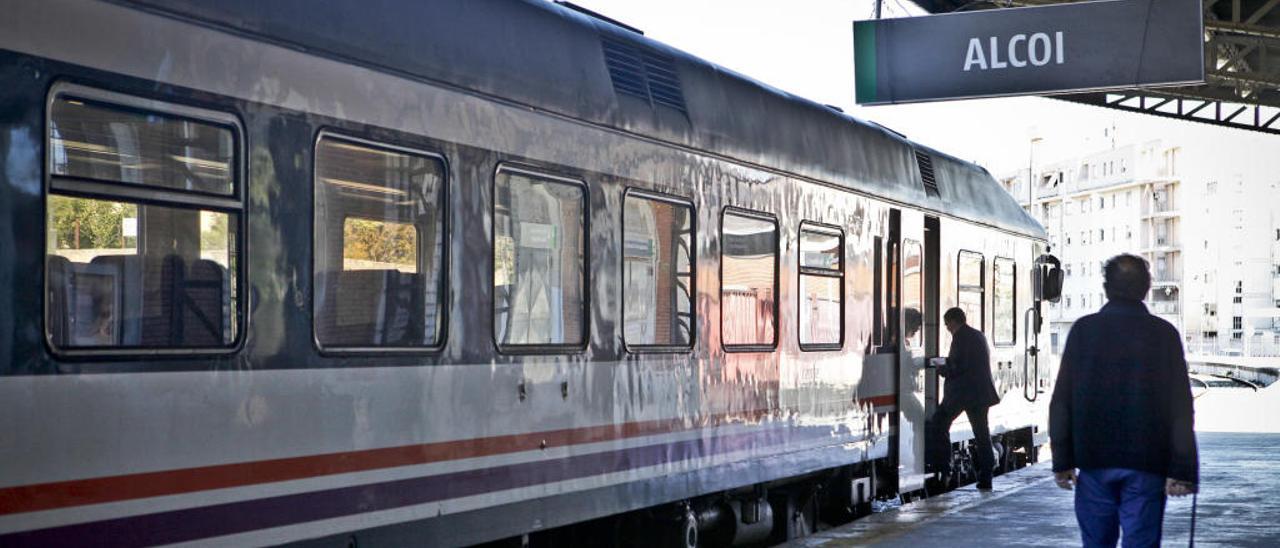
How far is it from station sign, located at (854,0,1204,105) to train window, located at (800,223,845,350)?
291 cm

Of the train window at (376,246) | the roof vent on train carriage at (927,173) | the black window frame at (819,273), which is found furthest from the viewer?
the roof vent on train carriage at (927,173)

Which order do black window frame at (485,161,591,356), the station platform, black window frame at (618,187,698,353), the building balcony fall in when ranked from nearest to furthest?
black window frame at (485,161,591,356) → black window frame at (618,187,698,353) → the station platform → the building balcony

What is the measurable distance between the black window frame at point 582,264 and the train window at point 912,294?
5.59 m

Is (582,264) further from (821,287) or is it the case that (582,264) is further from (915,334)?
(915,334)

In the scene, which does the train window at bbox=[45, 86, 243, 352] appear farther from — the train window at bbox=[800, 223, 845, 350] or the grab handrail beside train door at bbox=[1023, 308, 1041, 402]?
the grab handrail beside train door at bbox=[1023, 308, 1041, 402]

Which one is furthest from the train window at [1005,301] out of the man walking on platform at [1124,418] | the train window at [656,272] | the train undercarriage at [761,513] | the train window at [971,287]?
the man walking on platform at [1124,418]

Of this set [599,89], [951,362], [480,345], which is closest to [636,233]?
[599,89]

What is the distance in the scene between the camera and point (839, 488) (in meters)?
12.9

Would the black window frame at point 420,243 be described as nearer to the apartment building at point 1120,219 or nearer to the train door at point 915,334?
the train door at point 915,334

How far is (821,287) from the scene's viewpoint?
39.0 ft

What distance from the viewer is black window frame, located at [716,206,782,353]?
1020 cm

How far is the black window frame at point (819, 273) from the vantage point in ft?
37.3

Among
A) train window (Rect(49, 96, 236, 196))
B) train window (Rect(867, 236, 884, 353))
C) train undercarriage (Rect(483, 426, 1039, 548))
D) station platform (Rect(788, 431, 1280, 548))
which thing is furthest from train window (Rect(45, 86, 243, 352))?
train window (Rect(867, 236, 884, 353))

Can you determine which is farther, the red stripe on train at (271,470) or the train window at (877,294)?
the train window at (877,294)
